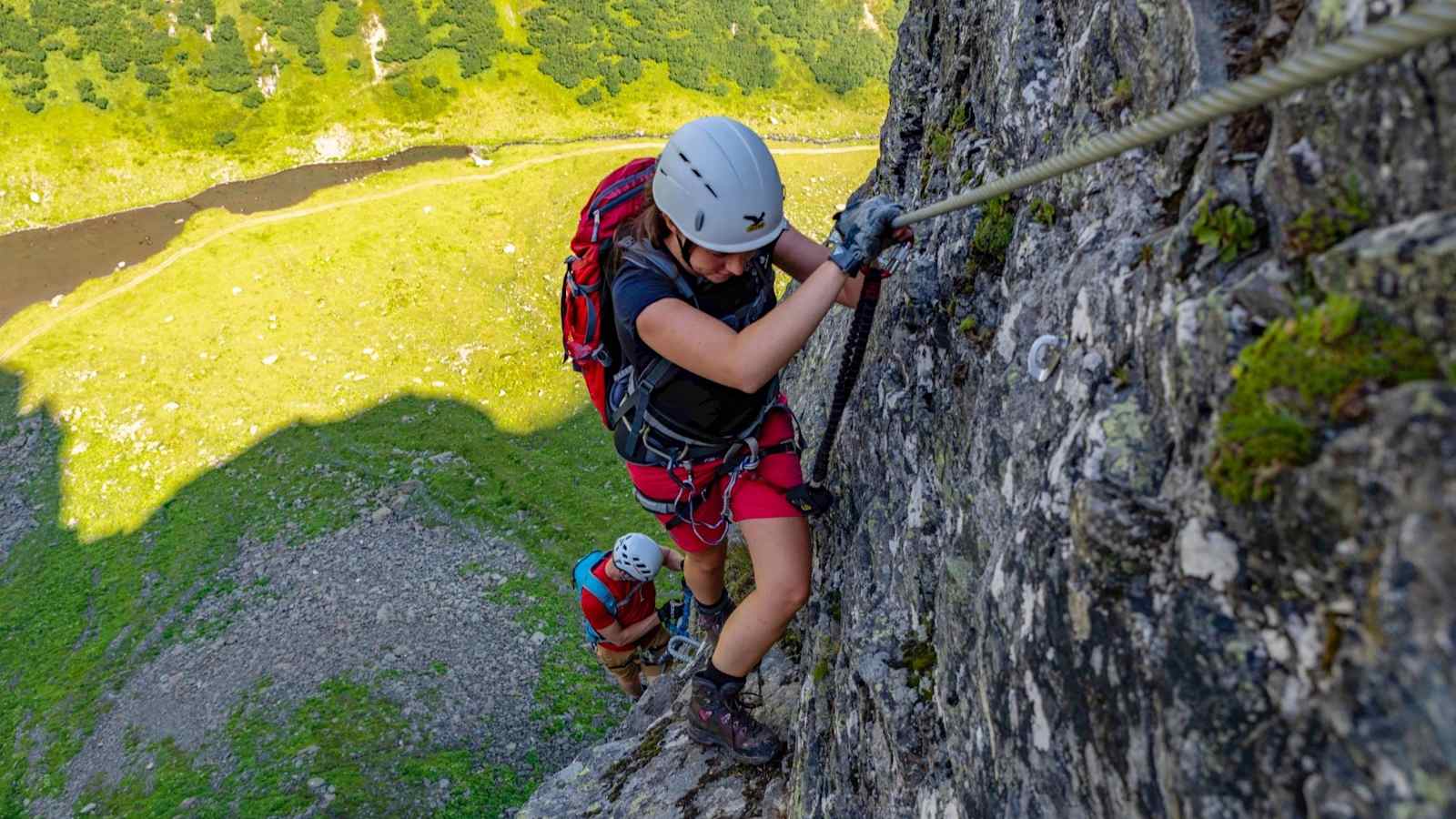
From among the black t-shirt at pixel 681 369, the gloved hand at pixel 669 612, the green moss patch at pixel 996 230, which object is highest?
the green moss patch at pixel 996 230

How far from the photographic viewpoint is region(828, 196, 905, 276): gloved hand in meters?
5.79

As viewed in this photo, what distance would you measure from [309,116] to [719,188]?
71.2 m

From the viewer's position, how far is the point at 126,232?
Answer: 182 ft

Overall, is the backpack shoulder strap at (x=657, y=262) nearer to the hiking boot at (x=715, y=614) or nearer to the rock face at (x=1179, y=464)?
the rock face at (x=1179, y=464)

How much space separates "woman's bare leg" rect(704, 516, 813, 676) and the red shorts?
0.46 ft

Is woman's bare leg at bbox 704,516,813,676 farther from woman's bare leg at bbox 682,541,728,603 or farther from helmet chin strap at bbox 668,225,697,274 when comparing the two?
helmet chin strap at bbox 668,225,697,274

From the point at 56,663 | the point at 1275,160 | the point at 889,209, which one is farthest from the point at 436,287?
the point at 1275,160

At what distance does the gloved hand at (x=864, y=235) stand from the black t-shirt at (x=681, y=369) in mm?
1254

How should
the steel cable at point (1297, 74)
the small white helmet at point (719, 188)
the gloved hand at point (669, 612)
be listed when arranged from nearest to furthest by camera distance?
the steel cable at point (1297, 74), the small white helmet at point (719, 188), the gloved hand at point (669, 612)

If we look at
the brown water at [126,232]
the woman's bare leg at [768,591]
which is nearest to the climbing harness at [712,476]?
the woman's bare leg at [768,591]

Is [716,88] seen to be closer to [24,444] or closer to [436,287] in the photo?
[436,287]

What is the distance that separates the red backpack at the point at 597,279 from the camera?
726 cm

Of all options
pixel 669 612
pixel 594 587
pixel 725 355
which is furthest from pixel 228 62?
pixel 725 355

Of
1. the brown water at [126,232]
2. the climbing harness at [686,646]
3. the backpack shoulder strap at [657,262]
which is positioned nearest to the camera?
the backpack shoulder strap at [657,262]
